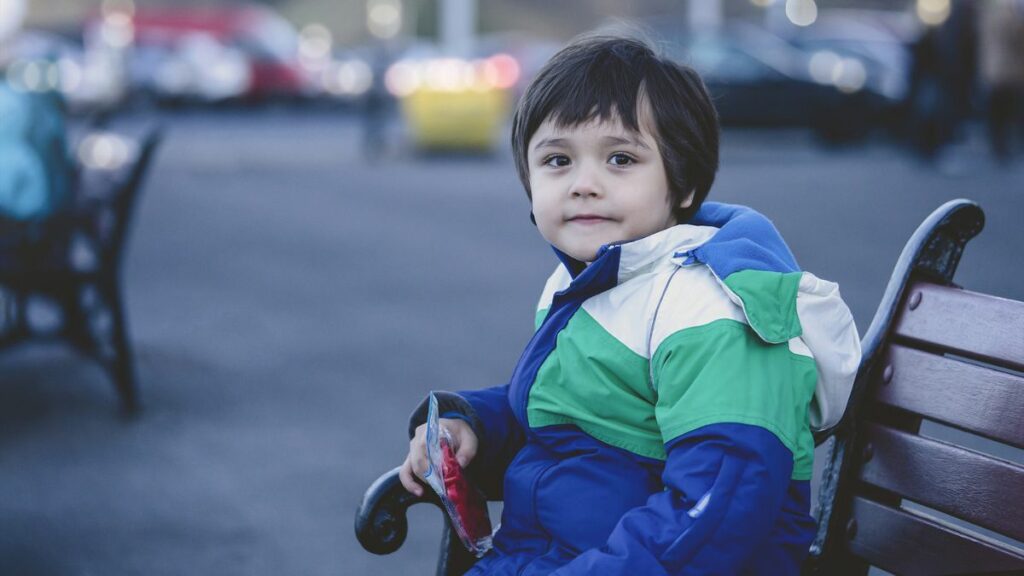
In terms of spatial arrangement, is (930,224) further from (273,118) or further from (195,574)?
(273,118)

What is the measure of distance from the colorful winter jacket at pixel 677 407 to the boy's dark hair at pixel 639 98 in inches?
4.3

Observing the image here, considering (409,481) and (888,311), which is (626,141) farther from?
(409,481)

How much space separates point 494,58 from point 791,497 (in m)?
25.2

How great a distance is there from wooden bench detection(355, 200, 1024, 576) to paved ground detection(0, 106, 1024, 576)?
1.94 m

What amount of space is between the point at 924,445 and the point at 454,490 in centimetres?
73

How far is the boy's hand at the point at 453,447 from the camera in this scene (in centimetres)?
202

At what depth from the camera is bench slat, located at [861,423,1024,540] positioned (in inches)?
67.4

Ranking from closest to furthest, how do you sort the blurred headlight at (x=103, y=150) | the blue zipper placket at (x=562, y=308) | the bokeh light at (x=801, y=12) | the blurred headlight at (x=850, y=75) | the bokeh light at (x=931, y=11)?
the blue zipper placket at (x=562, y=308), the blurred headlight at (x=103, y=150), the bokeh light at (x=931, y=11), the blurred headlight at (x=850, y=75), the bokeh light at (x=801, y=12)

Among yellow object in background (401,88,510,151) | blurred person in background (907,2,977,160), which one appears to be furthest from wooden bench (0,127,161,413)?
yellow object in background (401,88,510,151)

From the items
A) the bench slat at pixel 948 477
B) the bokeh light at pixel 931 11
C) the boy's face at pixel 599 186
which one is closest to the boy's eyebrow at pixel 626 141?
the boy's face at pixel 599 186

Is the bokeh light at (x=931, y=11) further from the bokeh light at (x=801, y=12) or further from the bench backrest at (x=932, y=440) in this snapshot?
the bokeh light at (x=801, y=12)

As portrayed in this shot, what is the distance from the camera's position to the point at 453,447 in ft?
6.68

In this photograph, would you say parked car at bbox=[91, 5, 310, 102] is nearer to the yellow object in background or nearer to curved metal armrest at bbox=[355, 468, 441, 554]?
the yellow object in background

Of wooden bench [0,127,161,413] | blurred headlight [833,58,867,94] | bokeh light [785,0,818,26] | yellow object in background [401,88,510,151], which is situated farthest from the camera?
bokeh light [785,0,818,26]
